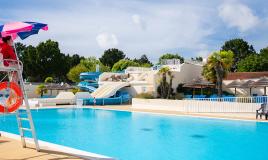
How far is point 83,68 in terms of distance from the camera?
60.8 meters

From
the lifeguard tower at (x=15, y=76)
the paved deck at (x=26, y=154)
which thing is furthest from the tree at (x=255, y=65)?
the lifeguard tower at (x=15, y=76)

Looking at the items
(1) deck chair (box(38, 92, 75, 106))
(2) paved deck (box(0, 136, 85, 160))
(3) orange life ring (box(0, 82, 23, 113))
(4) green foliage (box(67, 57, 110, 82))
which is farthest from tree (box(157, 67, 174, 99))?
(4) green foliage (box(67, 57, 110, 82))

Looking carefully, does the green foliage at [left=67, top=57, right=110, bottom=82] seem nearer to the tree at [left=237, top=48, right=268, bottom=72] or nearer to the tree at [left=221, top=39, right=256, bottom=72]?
the tree at [left=221, top=39, right=256, bottom=72]

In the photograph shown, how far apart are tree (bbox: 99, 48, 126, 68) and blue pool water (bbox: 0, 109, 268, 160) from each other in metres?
62.8

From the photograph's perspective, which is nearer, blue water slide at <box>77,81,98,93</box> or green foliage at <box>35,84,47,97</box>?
blue water slide at <box>77,81,98,93</box>

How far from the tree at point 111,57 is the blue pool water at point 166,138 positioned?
62813mm

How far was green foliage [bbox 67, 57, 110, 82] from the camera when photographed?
60.1 m

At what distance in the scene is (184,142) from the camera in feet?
44.0

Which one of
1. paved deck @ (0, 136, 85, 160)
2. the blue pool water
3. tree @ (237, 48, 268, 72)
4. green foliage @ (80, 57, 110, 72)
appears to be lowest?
the blue pool water

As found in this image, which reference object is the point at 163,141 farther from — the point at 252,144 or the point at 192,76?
the point at 192,76

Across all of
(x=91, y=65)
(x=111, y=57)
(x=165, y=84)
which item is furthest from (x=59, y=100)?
(x=111, y=57)

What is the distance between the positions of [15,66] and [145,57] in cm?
8026

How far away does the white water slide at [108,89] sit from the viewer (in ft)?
117

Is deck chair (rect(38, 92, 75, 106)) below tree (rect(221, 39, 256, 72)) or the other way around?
below
